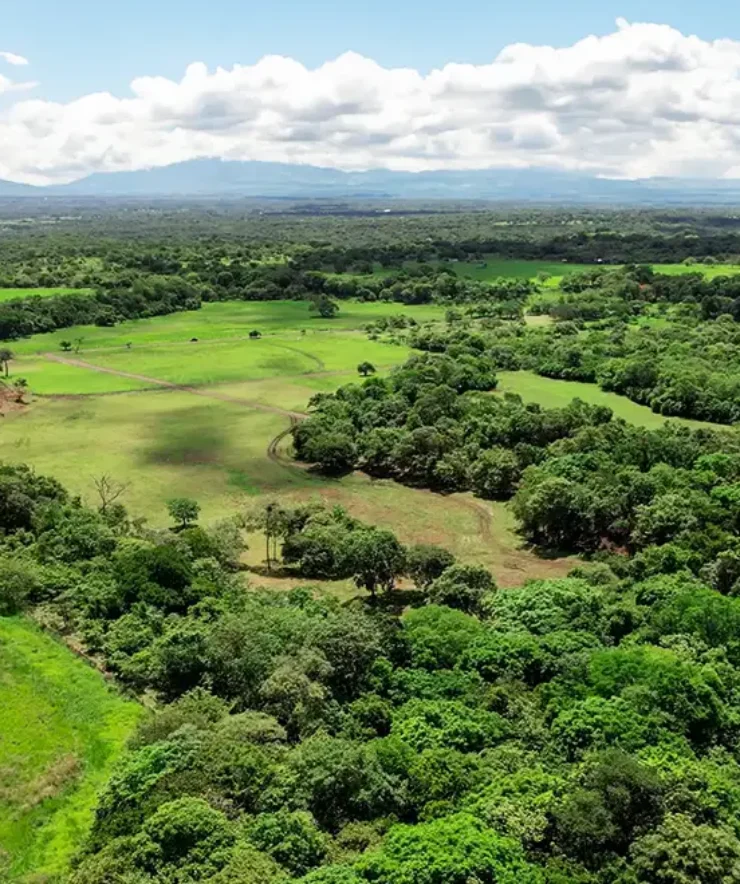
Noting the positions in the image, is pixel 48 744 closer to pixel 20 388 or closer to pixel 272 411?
pixel 272 411

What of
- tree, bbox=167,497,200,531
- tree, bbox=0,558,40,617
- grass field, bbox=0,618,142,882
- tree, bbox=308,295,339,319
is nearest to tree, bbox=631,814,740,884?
grass field, bbox=0,618,142,882

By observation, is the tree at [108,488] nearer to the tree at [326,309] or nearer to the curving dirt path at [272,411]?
the curving dirt path at [272,411]

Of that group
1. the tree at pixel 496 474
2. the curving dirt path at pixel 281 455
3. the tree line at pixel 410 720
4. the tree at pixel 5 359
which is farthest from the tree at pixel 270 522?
the tree at pixel 5 359

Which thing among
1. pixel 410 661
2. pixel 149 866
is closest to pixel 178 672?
pixel 410 661

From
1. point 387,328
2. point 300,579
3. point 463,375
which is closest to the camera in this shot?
point 300,579

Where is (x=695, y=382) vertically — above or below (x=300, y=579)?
above

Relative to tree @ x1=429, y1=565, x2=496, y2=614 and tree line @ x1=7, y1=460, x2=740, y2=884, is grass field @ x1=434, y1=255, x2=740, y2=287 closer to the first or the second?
tree @ x1=429, y1=565, x2=496, y2=614

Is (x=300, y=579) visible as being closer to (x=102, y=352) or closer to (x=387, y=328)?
(x=102, y=352)
